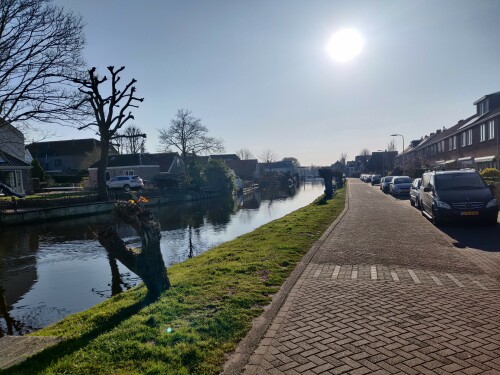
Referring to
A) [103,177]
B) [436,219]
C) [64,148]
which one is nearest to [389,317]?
[436,219]

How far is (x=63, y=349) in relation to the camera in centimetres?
422

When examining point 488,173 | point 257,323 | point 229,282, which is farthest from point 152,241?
point 488,173

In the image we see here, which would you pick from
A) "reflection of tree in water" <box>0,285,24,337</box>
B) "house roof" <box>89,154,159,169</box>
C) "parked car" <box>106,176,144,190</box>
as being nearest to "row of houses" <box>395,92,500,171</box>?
"reflection of tree in water" <box>0,285,24,337</box>

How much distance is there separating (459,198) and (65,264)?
517 inches

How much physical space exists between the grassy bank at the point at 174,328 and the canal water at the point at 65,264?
99.2 inches

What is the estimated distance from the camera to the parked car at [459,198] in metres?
11.4

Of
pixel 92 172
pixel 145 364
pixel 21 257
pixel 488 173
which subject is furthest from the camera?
pixel 92 172

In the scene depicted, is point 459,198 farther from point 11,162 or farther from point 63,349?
point 11,162

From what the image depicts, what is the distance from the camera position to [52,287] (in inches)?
385

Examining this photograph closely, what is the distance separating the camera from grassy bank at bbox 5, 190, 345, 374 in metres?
Result: 3.75

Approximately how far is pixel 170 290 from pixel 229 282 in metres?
1.02

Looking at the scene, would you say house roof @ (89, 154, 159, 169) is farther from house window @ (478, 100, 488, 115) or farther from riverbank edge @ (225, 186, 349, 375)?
riverbank edge @ (225, 186, 349, 375)

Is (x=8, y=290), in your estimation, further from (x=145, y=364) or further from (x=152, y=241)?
(x=145, y=364)

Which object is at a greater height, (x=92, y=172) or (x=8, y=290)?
(x=92, y=172)
